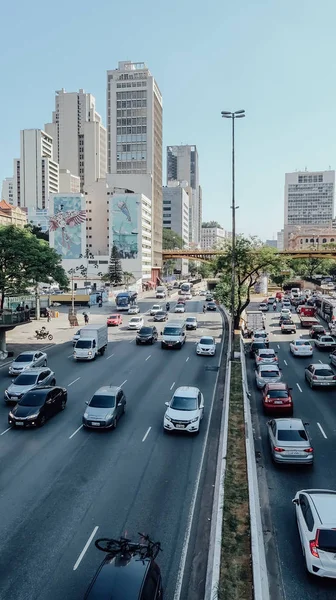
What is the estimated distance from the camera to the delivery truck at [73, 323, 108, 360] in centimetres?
3506

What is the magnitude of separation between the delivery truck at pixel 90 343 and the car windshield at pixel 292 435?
20.5 metres

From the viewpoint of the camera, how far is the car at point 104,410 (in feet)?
65.2

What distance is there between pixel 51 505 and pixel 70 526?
135cm

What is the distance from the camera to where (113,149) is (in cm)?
15100

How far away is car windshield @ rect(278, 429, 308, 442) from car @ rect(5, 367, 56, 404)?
12.5 m

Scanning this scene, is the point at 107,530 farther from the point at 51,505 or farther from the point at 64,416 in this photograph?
the point at 64,416

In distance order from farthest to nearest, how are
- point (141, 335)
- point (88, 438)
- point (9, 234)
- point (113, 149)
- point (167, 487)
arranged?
point (113, 149) → point (141, 335) → point (9, 234) → point (88, 438) → point (167, 487)

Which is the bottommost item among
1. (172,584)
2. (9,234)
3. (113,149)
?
(172,584)

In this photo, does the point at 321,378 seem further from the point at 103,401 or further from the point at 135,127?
the point at 135,127

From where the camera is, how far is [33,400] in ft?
69.4

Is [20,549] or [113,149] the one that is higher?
[113,149]

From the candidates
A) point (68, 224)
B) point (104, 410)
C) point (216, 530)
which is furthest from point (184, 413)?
→ point (68, 224)

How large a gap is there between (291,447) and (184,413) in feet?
16.4

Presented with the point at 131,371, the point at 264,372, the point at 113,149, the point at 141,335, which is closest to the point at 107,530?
the point at 264,372
